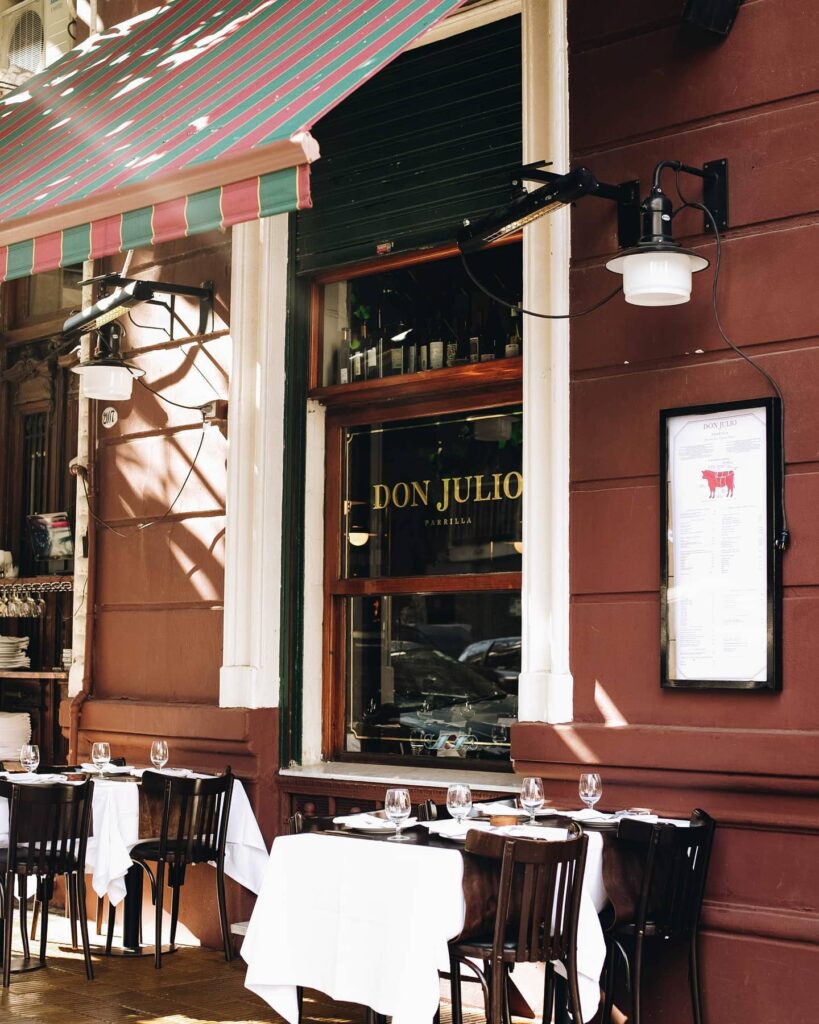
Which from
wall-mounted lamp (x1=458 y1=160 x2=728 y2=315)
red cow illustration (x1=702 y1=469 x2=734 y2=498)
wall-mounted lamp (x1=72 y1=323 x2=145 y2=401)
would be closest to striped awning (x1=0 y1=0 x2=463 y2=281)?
wall-mounted lamp (x1=458 y1=160 x2=728 y2=315)

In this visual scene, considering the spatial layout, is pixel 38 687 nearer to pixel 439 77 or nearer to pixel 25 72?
pixel 25 72

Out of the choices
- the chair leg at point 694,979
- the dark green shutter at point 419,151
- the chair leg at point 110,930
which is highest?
the dark green shutter at point 419,151

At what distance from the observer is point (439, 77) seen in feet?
21.7

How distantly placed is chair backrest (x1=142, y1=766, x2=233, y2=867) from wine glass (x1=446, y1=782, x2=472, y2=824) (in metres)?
1.86

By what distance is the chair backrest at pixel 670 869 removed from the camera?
4.67 m

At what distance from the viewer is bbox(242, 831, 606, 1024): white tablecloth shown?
4.23m

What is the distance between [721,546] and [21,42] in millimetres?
6990

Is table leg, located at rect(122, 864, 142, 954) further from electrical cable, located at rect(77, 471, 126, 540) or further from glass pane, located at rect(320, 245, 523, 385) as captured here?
glass pane, located at rect(320, 245, 523, 385)

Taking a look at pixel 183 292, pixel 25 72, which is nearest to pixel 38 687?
pixel 183 292

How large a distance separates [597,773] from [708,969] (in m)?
0.85

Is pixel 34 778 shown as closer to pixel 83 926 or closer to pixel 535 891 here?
pixel 83 926

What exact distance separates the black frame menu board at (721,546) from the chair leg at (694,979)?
980mm

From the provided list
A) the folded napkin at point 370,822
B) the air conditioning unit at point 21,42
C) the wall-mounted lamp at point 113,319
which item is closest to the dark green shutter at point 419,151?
the wall-mounted lamp at point 113,319

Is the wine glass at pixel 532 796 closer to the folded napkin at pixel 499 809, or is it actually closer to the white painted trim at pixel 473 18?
the folded napkin at pixel 499 809
